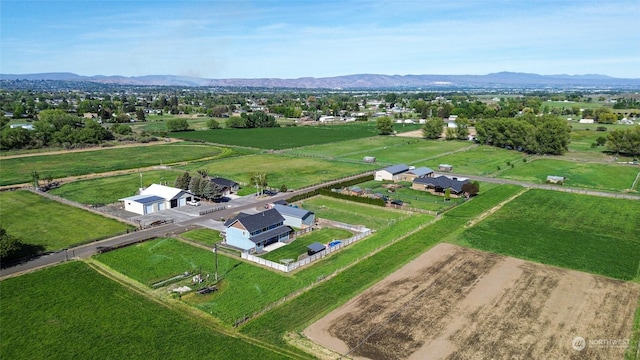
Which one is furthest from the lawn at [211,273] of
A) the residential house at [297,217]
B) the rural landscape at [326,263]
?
the residential house at [297,217]

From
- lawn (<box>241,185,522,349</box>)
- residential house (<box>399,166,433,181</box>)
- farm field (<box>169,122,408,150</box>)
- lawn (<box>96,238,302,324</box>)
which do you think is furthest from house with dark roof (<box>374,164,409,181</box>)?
farm field (<box>169,122,408,150</box>)

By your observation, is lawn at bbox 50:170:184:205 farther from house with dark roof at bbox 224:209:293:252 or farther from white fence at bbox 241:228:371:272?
white fence at bbox 241:228:371:272

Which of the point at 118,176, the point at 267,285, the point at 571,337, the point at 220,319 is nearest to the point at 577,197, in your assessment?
the point at 571,337

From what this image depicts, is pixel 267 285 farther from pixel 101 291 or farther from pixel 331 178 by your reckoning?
pixel 331 178

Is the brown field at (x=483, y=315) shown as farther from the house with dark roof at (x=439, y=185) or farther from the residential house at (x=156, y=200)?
the residential house at (x=156, y=200)

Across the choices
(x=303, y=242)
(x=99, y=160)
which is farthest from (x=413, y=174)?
(x=99, y=160)
